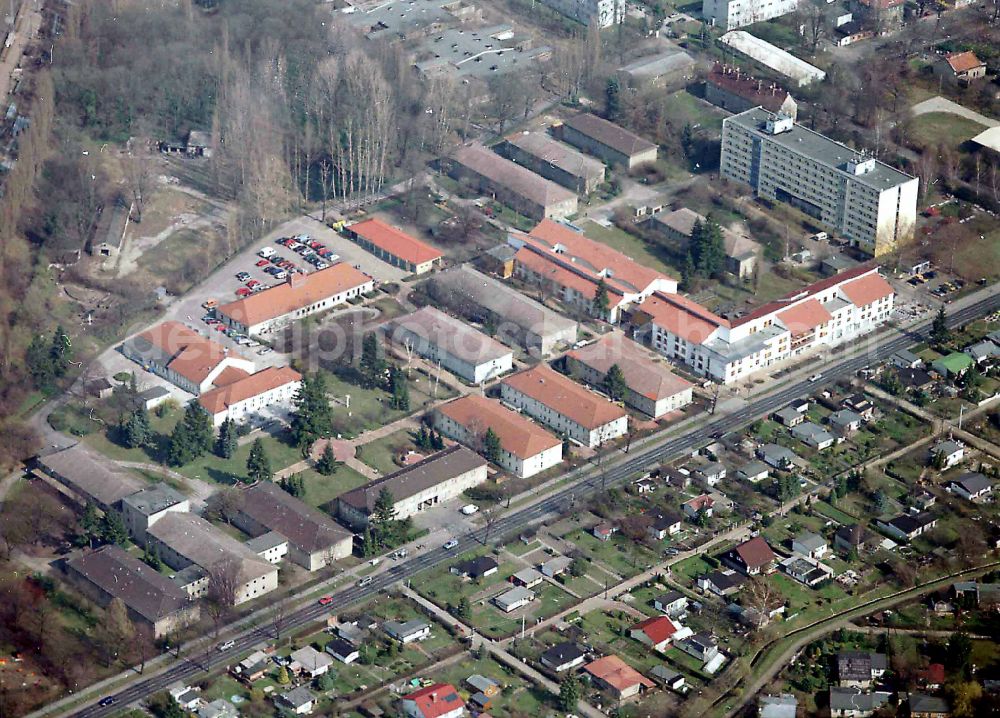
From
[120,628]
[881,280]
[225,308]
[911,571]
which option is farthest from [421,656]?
[881,280]

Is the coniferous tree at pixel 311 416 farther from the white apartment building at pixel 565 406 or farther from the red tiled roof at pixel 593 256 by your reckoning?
the red tiled roof at pixel 593 256

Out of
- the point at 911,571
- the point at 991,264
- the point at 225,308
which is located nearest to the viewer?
the point at 911,571

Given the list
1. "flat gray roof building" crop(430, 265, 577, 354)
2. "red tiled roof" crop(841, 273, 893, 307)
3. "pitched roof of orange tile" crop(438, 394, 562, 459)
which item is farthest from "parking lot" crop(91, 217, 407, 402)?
"red tiled roof" crop(841, 273, 893, 307)

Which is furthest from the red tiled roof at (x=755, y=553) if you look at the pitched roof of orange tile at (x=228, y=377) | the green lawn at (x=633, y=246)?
the pitched roof of orange tile at (x=228, y=377)

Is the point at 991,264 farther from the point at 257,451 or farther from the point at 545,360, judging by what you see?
the point at 257,451

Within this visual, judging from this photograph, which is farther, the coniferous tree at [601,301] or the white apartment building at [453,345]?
the coniferous tree at [601,301]
